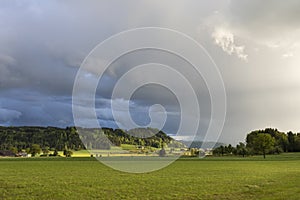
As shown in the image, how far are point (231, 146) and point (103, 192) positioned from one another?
153479mm

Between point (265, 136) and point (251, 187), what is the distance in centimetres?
9289

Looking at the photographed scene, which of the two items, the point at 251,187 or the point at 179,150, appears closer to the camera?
the point at 251,187

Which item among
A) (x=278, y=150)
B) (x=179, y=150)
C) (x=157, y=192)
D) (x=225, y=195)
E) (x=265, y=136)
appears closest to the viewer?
(x=225, y=195)

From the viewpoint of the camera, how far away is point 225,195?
79.6ft

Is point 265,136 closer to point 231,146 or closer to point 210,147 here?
point 231,146

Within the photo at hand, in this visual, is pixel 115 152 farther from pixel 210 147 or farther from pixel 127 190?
pixel 127 190

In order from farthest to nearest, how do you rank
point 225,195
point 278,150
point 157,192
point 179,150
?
point 179,150 → point 278,150 → point 157,192 → point 225,195

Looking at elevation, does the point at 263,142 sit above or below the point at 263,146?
above

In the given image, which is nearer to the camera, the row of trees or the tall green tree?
the tall green tree

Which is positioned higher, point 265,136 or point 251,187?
point 265,136

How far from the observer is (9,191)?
2692cm

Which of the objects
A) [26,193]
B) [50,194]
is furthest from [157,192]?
[26,193]

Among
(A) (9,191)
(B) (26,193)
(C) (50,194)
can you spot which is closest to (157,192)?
(C) (50,194)

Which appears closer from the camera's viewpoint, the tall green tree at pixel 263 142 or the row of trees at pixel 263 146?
the tall green tree at pixel 263 142
